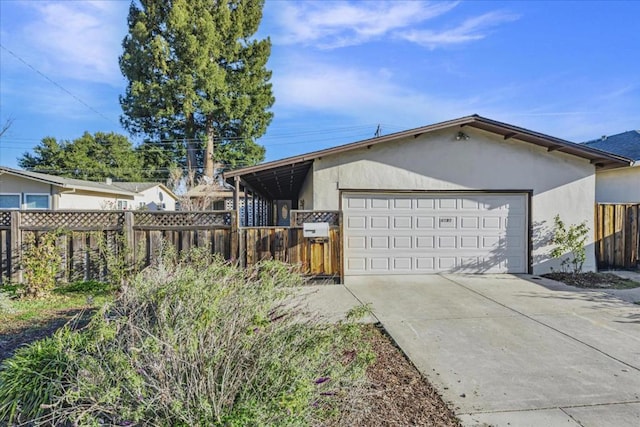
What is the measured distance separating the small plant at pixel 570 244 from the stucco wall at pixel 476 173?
0.16 m

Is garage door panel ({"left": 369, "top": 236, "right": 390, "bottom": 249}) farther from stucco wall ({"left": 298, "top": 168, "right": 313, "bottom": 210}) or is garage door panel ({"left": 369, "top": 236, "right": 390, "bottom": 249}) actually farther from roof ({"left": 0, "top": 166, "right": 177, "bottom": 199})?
roof ({"left": 0, "top": 166, "right": 177, "bottom": 199})

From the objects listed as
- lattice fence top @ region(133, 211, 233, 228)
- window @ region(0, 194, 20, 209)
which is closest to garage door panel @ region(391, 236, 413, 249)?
lattice fence top @ region(133, 211, 233, 228)

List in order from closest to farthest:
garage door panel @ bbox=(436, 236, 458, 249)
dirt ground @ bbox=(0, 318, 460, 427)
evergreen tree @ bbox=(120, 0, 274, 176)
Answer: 1. dirt ground @ bbox=(0, 318, 460, 427)
2. garage door panel @ bbox=(436, 236, 458, 249)
3. evergreen tree @ bbox=(120, 0, 274, 176)

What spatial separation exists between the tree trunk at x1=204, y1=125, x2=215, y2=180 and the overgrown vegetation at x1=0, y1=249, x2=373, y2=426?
2331 cm

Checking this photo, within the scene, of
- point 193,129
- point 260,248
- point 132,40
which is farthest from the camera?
point 193,129

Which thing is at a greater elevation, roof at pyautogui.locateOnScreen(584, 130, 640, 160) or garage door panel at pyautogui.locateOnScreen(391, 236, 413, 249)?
roof at pyautogui.locateOnScreen(584, 130, 640, 160)

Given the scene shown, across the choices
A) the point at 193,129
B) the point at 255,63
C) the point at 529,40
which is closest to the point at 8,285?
the point at 529,40

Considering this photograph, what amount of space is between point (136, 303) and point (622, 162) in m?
10.7

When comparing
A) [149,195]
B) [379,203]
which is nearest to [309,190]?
[379,203]

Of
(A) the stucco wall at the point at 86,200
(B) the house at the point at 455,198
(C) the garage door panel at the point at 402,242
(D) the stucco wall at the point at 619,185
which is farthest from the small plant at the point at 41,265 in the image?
(D) the stucco wall at the point at 619,185

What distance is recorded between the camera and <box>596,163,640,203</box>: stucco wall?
1184 centimetres

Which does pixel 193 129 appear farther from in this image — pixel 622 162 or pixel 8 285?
pixel 622 162

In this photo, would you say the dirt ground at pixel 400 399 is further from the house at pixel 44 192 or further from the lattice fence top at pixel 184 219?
the house at pixel 44 192

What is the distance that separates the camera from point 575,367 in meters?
3.82
